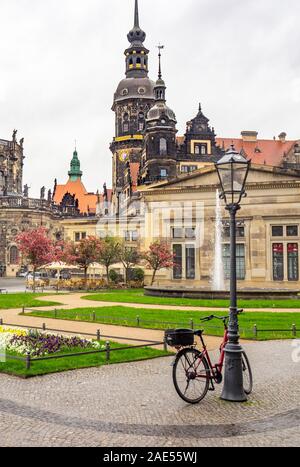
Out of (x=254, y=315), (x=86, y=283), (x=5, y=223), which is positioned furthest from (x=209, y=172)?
(x=5, y=223)

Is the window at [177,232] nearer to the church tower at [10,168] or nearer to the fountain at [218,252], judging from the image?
the fountain at [218,252]

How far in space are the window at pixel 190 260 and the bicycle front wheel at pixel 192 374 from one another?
106 ft

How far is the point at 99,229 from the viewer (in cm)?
6178

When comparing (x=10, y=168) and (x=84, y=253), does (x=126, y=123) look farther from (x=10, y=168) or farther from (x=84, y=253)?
(x=84, y=253)

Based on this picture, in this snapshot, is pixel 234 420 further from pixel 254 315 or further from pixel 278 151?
pixel 278 151

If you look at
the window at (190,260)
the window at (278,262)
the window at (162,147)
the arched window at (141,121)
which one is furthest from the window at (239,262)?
the arched window at (141,121)

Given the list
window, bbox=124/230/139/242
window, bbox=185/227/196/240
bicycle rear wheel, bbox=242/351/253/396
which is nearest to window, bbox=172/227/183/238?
window, bbox=185/227/196/240

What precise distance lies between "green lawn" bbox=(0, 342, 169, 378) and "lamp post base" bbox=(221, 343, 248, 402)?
13.1 ft

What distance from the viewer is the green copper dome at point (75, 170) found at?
13362cm

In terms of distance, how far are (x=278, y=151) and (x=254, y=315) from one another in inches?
2480

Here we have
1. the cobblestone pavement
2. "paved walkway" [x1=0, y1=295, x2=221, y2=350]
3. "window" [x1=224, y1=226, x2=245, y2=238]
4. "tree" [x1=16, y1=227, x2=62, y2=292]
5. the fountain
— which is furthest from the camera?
"tree" [x1=16, y1=227, x2=62, y2=292]

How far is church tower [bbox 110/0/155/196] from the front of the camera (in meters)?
92.9

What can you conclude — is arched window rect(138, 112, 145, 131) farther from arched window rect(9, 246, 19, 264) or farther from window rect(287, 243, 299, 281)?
window rect(287, 243, 299, 281)

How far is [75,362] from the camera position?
12516 mm
